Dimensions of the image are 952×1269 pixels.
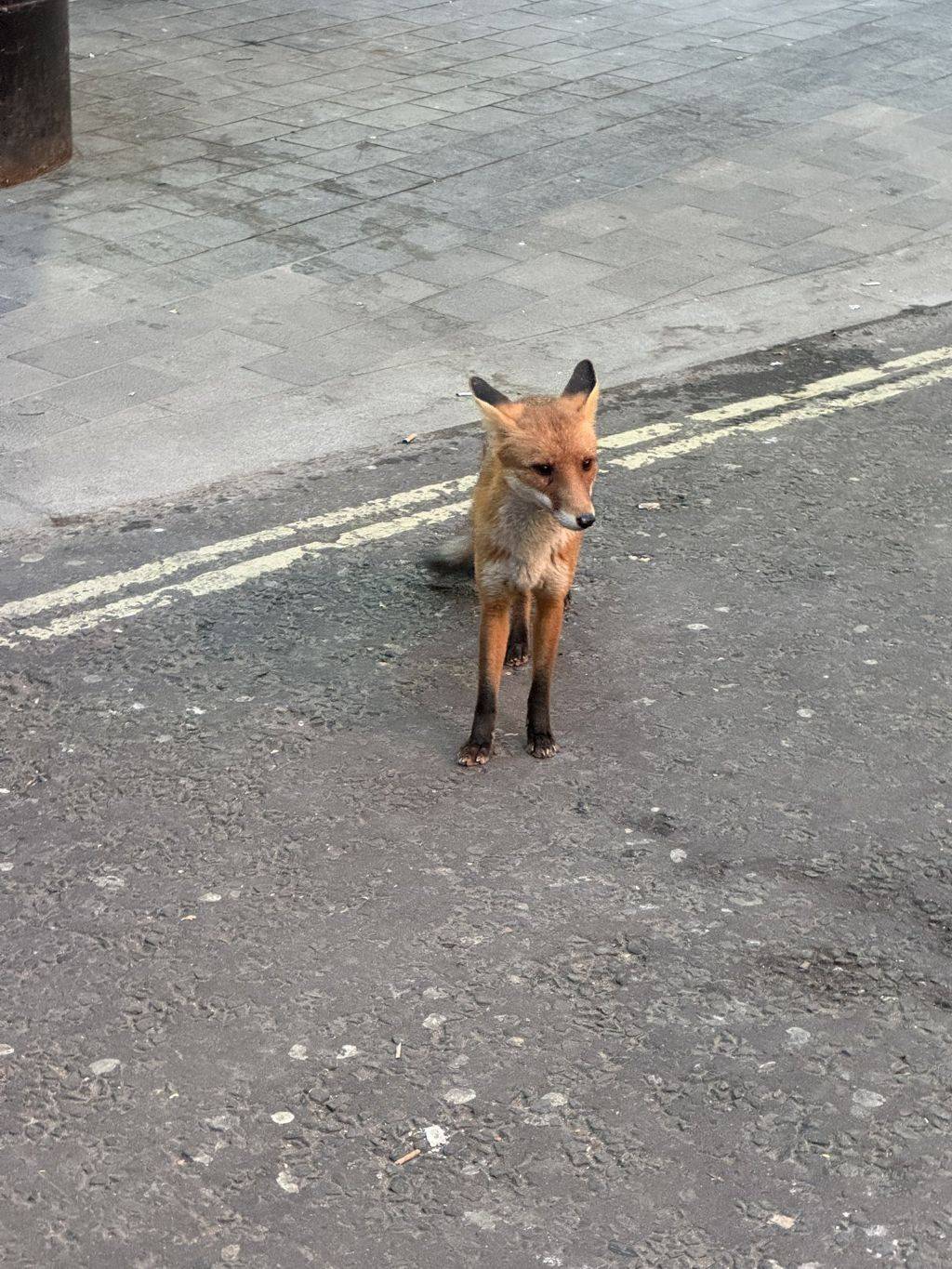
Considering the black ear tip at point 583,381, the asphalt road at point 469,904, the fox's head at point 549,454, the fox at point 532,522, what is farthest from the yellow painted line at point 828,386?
the fox's head at point 549,454

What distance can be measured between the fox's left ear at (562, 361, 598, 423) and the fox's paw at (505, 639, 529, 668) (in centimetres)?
110

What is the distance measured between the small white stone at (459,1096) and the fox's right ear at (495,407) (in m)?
2.15

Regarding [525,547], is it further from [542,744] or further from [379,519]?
[379,519]

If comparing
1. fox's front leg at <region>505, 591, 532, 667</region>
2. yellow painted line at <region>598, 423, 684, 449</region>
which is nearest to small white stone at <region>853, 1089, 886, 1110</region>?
fox's front leg at <region>505, 591, 532, 667</region>

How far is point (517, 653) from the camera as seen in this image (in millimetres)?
6402

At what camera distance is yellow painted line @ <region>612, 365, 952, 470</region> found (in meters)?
8.32

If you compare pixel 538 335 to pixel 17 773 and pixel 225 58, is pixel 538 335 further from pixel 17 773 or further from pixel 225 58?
pixel 225 58

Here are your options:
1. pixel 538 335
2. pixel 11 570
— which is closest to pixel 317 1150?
pixel 11 570

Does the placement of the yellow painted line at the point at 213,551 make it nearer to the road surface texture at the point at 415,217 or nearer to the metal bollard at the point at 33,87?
the road surface texture at the point at 415,217

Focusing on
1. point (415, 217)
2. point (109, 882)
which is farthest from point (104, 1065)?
point (415, 217)

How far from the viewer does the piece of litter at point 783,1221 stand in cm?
383

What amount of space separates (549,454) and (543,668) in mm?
840

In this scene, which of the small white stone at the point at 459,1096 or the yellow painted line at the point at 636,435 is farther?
→ the yellow painted line at the point at 636,435

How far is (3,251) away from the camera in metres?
10.9
